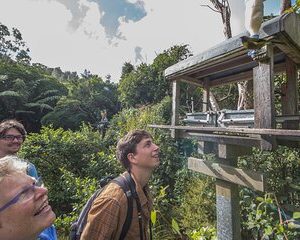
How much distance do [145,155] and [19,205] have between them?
1.35m

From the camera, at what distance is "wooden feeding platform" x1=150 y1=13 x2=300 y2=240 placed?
251 cm

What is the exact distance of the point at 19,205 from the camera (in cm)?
114

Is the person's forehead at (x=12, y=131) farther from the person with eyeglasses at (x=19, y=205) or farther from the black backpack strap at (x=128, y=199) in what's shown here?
the person with eyeglasses at (x=19, y=205)

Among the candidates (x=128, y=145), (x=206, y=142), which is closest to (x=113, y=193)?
(x=128, y=145)

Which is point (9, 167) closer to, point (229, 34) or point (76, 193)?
point (76, 193)

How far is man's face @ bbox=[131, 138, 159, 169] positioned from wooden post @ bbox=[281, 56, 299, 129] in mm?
1976

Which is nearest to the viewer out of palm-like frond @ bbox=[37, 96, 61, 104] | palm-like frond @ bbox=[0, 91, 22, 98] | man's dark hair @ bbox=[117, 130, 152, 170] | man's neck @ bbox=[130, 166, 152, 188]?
man's neck @ bbox=[130, 166, 152, 188]

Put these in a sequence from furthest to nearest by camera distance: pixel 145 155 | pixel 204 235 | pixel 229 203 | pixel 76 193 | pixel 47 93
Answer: pixel 47 93 → pixel 76 193 → pixel 204 235 → pixel 229 203 → pixel 145 155

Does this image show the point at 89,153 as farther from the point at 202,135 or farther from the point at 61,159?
the point at 202,135

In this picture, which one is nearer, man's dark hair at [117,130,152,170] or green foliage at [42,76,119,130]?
man's dark hair at [117,130,152,170]

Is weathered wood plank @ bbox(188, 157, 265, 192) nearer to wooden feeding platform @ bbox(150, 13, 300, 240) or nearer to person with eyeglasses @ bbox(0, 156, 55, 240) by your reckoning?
wooden feeding platform @ bbox(150, 13, 300, 240)

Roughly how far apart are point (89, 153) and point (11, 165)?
25.2 ft

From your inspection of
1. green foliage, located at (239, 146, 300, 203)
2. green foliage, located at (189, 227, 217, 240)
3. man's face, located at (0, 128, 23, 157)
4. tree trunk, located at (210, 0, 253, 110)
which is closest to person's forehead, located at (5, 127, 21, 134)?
man's face, located at (0, 128, 23, 157)

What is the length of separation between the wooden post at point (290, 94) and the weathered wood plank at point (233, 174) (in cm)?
91
